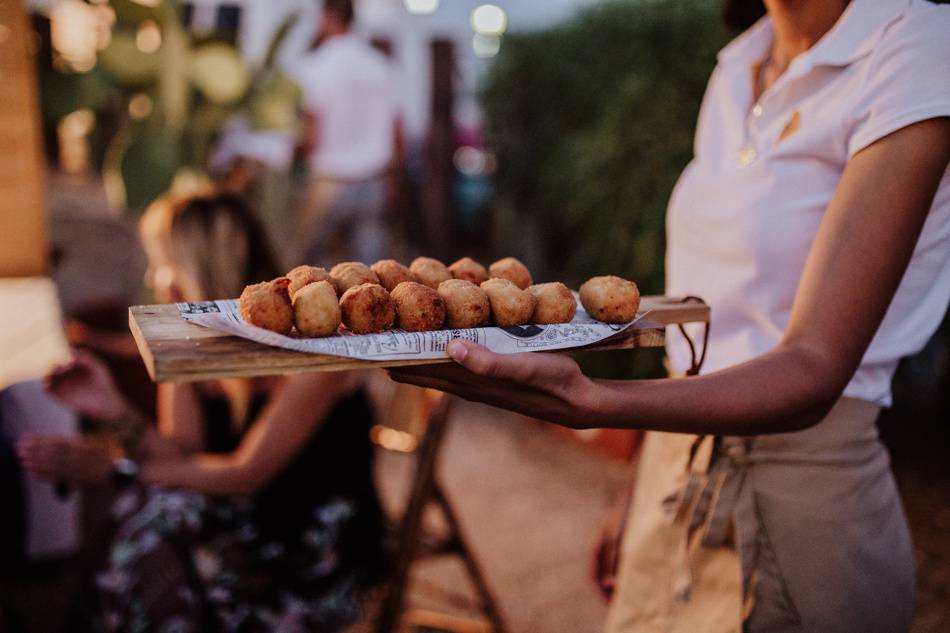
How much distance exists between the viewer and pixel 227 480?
231 cm

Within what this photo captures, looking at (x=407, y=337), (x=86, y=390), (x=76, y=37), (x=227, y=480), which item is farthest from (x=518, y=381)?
(x=76, y=37)

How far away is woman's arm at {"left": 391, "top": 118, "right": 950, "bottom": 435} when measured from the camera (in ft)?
3.81

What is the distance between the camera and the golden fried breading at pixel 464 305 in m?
1.20

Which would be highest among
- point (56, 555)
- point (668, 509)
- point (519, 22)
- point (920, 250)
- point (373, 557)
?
point (519, 22)

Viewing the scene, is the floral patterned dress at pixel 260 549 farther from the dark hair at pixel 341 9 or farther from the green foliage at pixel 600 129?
the dark hair at pixel 341 9

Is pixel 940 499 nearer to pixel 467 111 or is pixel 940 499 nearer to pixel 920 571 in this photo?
pixel 920 571

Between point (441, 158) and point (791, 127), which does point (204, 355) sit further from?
point (441, 158)

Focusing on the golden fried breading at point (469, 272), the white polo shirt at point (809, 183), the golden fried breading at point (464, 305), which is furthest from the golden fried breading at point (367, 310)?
the white polo shirt at point (809, 183)

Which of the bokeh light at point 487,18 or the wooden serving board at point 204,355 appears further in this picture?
the bokeh light at point 487,18

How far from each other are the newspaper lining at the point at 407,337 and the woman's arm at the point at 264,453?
1.10 meters

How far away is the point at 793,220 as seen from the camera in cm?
139

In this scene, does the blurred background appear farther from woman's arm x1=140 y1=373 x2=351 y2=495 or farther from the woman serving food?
the woman serving food

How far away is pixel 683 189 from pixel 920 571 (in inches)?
112

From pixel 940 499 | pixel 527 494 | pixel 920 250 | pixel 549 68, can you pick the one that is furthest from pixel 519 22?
pixel 920 250
